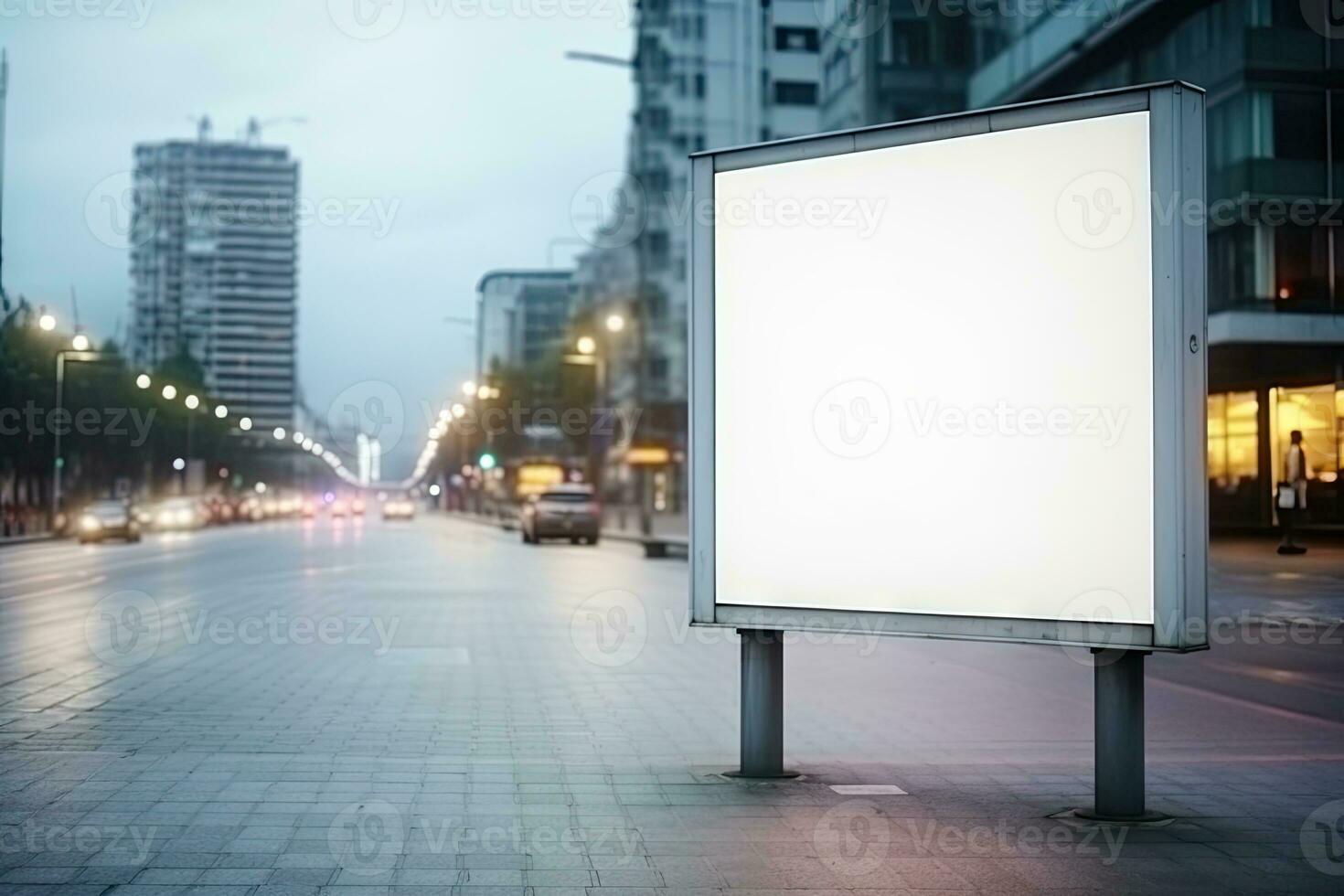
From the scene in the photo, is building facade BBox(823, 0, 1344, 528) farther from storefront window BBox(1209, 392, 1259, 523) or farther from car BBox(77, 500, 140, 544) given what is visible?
car BBox(77, 500, 140, 544)

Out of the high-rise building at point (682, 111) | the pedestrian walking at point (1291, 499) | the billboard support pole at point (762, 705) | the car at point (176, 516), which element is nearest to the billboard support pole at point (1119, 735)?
the billboard support pole at point (762, 705)

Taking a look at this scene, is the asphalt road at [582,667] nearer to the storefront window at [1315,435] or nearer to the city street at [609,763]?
the city street at [609,763]

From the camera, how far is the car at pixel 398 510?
330ft

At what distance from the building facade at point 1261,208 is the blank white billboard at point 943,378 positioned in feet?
45.1

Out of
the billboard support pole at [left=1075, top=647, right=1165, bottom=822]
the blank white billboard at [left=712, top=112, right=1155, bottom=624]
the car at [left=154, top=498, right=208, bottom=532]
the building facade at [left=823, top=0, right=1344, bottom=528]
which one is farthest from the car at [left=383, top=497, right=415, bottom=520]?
the billboard support pole at [left=1075, top=647, right=1165, bottom=822]

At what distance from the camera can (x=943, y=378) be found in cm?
765

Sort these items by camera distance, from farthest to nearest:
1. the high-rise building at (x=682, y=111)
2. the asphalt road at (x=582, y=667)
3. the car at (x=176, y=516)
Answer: the high-rise building at (x=682, y=111) < the car at (x=176, y=516) < the asphalt road at (x=582, y=667)

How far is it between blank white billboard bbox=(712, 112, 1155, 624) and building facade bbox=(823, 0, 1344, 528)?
1373 cm

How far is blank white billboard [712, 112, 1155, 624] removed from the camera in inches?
282

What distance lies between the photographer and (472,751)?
936 cm

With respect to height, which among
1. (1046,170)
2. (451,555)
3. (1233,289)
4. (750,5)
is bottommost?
(451,555)

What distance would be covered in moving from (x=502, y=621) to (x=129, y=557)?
2187 centimetres

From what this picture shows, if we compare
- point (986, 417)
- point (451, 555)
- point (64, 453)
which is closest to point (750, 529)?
point (986, 417)

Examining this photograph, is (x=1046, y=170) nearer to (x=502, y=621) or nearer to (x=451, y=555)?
(x=502, y=621)
